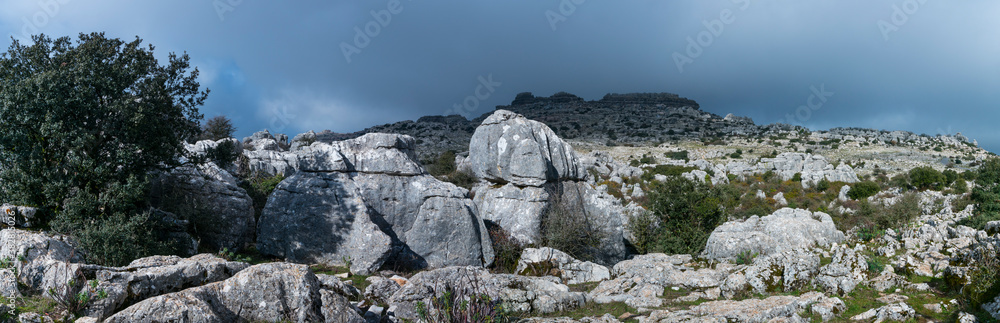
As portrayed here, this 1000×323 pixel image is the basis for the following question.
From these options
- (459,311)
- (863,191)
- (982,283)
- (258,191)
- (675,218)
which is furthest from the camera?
(863,191)

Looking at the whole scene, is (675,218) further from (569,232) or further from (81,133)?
(81,133)

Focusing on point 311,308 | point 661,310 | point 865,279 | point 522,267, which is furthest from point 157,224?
point 865,279

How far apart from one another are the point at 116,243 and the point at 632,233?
20936 mm

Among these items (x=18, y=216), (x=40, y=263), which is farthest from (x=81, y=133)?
(x=40, y=263)

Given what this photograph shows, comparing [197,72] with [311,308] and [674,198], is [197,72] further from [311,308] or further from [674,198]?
[674,198]

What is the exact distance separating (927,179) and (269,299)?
1900 inches

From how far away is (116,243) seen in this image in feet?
40.7

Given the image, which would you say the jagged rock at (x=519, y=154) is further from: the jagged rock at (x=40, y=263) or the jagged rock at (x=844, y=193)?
the jagged rock at (x=844, y=193)

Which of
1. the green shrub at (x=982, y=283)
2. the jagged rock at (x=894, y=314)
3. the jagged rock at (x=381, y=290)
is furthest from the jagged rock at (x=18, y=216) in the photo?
the green shrub at (x=982, y=283)

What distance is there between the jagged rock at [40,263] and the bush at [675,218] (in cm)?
2119

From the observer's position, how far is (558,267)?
18078mm

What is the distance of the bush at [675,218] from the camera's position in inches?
926

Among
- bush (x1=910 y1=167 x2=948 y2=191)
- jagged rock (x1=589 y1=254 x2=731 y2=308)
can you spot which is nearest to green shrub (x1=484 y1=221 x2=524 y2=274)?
jagged rock (x1=589 y1=254 x2=731 y2=308)

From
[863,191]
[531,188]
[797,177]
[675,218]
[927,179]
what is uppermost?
[797,177]
